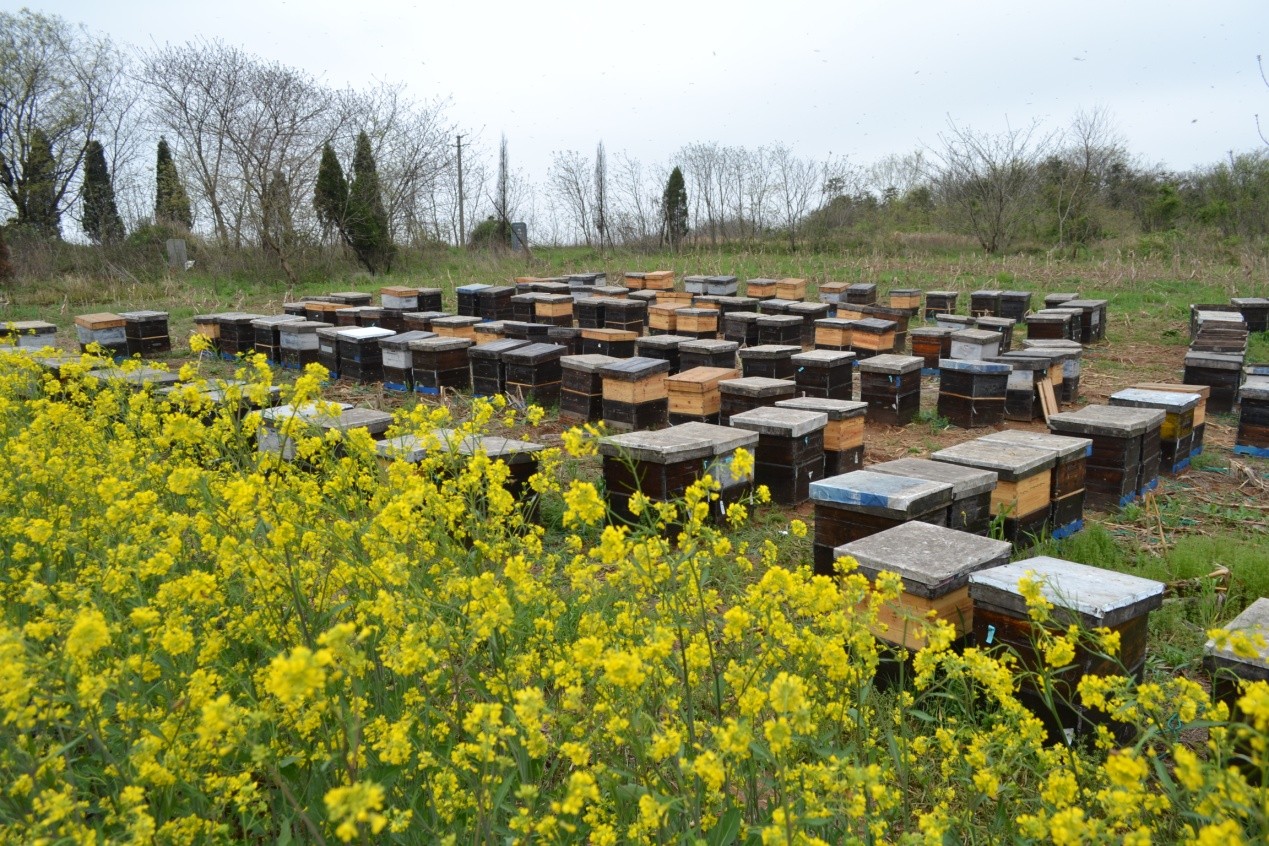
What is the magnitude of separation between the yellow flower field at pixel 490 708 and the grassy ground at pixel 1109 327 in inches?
61.7

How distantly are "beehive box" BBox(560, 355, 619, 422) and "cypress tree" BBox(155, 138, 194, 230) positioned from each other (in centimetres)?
1912

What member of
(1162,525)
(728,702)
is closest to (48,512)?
(728,702)

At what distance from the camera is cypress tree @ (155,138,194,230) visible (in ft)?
75.1

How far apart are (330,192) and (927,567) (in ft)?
68.9

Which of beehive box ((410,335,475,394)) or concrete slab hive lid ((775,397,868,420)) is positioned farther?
beehive box ((410,335,475,394))

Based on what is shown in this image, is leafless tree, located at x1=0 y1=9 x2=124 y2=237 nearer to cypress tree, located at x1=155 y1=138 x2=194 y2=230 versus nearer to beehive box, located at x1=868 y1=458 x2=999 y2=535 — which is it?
cypress tree, located at x1=155 y1=138 x2=194 y2=230

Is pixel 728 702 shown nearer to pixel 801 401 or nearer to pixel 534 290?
pixel 801 401

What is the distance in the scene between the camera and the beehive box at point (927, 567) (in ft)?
10.6

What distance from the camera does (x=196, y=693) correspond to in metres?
1.80

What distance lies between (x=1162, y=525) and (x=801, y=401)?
7.82 ft

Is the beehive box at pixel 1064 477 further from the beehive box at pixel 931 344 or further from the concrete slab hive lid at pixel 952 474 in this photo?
the beehive box at pixel 931 344

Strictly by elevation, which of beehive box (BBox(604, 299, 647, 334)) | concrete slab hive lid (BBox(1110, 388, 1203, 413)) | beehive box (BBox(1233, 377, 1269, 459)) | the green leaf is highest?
beehive box (BBox(604, 299, 647, 334))

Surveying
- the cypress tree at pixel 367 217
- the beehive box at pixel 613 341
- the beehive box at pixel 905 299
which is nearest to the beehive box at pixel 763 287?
the beehive box at pixel 905 299

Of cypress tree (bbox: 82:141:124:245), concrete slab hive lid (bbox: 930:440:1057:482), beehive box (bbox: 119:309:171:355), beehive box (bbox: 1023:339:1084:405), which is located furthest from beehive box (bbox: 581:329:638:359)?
cypress tree (bbox: 82:141:124:245)
